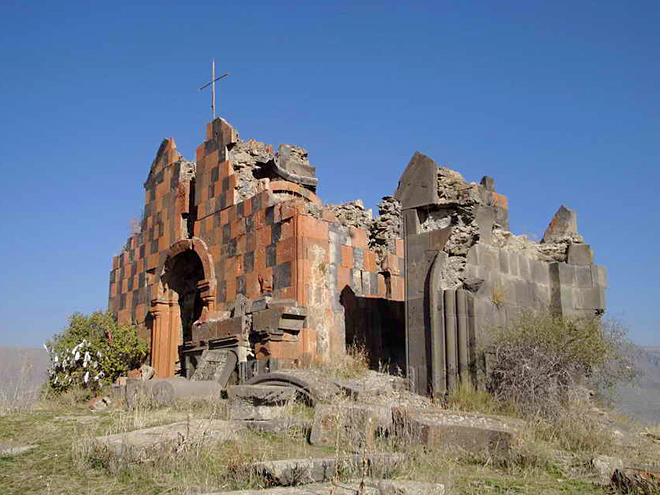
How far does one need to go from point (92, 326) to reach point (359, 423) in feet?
34.2

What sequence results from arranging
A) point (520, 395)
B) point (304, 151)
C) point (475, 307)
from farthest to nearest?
point (304, 151) < point (475, 307) < point (520, 395)

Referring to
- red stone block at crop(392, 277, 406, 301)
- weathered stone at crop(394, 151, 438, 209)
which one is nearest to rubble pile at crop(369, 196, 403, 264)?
red stone block at crop(392, 277, 406, 301)

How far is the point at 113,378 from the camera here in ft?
46.9

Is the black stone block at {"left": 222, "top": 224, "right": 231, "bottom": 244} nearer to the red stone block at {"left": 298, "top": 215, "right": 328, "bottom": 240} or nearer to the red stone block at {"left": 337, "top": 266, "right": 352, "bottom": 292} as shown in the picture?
the red stone block at {"left": 298, "top": 215, "right": 328, "bottom": 240}

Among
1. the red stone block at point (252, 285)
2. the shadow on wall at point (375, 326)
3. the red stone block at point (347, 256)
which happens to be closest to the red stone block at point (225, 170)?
the red stone block at point (252, 285)

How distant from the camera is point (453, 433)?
584 centimetres

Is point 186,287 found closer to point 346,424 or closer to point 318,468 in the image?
point 346,424

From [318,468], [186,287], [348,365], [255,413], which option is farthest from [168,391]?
[186,287]

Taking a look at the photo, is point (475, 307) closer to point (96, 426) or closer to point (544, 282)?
point (544, 282)

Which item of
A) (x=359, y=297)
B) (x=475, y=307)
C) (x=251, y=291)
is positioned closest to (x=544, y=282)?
(x=475, y=307)

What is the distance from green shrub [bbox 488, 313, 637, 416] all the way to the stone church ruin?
0.38m

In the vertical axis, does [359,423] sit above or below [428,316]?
below

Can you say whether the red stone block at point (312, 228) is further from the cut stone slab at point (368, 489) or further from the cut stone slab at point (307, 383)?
the cut stone slab at point (368, 489)

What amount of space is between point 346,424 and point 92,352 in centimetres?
953
